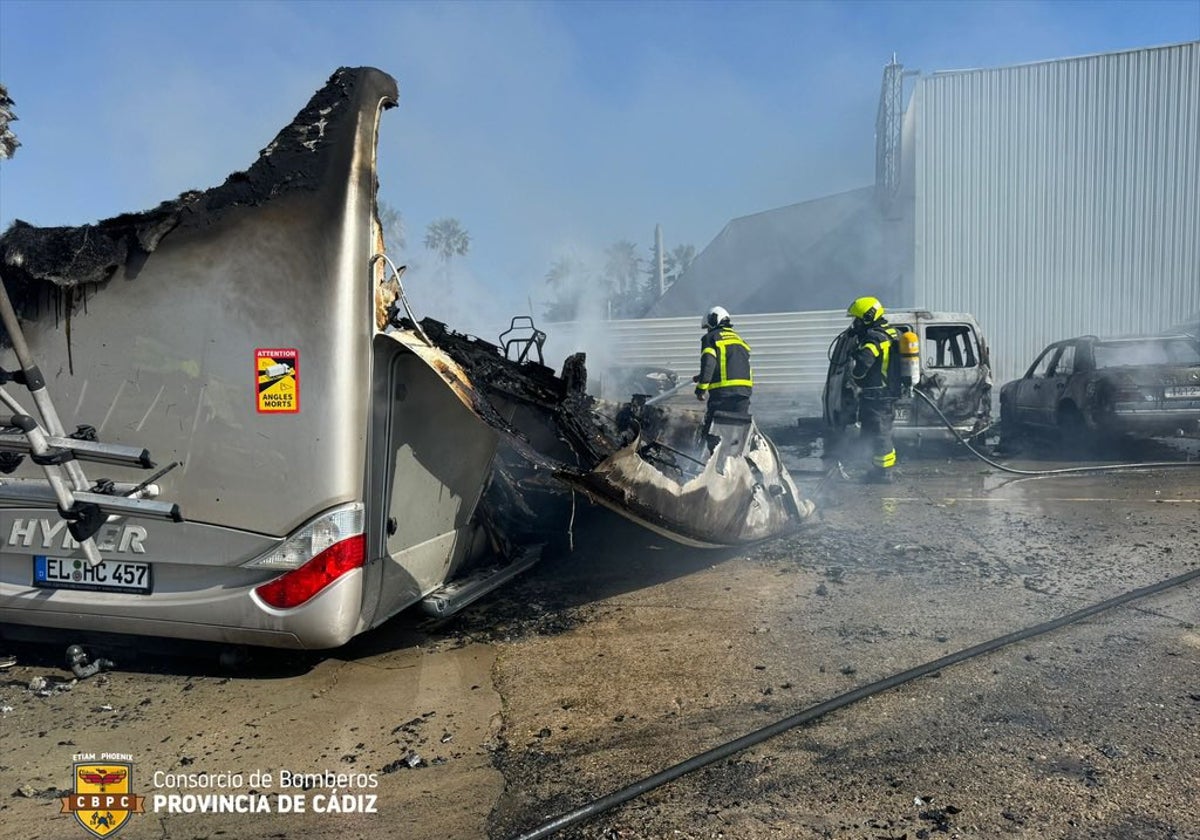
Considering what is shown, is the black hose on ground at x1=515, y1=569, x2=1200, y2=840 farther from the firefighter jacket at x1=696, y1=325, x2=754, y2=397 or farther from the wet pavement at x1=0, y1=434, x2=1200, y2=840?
the firefighter jacket at x1=696, y1=325, x2=754, y2=397

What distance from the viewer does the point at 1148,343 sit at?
31.4ft

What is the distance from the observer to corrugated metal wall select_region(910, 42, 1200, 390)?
17125 mm

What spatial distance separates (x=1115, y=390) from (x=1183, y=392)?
63cm

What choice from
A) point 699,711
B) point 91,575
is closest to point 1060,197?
point 699,711

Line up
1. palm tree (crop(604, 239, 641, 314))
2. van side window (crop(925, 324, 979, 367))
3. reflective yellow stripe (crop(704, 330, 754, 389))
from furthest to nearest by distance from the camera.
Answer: palm tree (crop(604, 239, 641, 314)) < van side window (crop(925, 324, 979, 367)) < reflective yellow stripe (crop(704, 330, 754, 389))

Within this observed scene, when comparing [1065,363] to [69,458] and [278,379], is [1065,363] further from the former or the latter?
[69,458]

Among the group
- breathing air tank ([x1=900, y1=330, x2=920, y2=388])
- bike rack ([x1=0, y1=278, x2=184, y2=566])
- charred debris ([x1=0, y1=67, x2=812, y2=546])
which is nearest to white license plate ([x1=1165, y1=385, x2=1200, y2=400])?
breathing air tank ([x1=900, y1=330, x2=920, y2=388])

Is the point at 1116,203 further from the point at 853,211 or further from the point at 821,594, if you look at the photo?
the point at 821,594

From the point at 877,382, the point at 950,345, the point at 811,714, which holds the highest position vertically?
the point at 950,345

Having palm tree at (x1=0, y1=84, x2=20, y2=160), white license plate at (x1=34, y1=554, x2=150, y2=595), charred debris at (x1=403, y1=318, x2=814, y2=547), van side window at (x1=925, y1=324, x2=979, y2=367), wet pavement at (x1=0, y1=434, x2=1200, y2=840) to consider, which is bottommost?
wet pavement at (x1=0, y1=434, x2=1200, y2=840)

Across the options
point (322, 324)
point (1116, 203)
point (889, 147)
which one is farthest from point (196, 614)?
point (889, 147)

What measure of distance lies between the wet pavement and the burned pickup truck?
15.9 inches

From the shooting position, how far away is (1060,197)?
1767 cm

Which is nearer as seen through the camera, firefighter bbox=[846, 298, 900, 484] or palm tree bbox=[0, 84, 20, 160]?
palm tree bbox=[0, 84, 20, 160]
